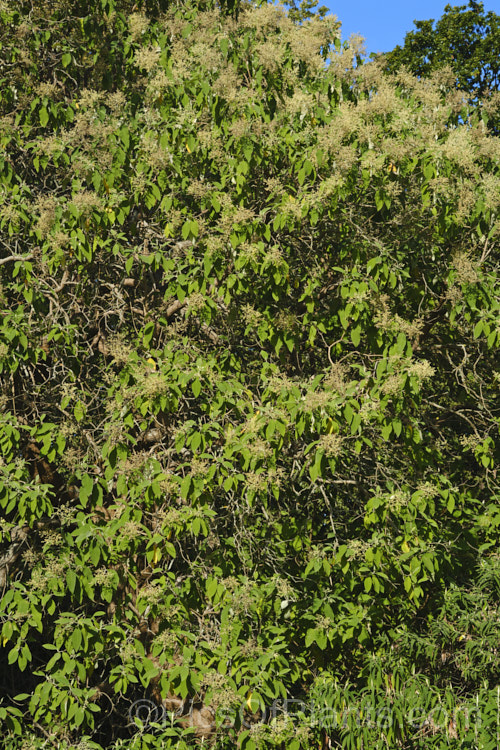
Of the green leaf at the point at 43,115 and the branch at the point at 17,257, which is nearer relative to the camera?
the branch at the point at 17,257

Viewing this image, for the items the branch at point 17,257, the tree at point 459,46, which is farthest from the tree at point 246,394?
the tree at point 459,46

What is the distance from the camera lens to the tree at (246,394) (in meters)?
3.92

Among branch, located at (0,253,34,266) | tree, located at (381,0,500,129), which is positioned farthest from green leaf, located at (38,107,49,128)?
tree, located at (381,0,500,129)

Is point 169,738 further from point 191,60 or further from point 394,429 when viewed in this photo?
point 191,60

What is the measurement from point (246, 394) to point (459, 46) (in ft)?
36.9

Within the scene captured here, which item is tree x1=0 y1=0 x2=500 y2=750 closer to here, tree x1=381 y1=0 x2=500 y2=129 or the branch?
the branch

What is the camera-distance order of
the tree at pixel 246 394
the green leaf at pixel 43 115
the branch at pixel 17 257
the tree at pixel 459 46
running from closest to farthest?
1. the tree at pixel 246 394
2. the branch at pixel 17 257
3. the green leaf at pixel 43 115
4. the tree at pixel 459 46

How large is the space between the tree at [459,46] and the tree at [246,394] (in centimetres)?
894

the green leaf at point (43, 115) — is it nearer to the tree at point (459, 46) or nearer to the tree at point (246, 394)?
the tree at point (246, 394)

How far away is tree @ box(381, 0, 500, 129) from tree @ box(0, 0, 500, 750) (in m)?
8.94

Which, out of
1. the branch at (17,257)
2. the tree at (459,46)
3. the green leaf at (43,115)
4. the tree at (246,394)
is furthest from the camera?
the tree at (459,46)

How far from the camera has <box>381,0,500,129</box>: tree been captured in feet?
42.5

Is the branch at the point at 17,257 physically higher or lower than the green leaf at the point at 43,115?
lower

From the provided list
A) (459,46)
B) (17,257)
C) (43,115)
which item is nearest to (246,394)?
(17,257)
